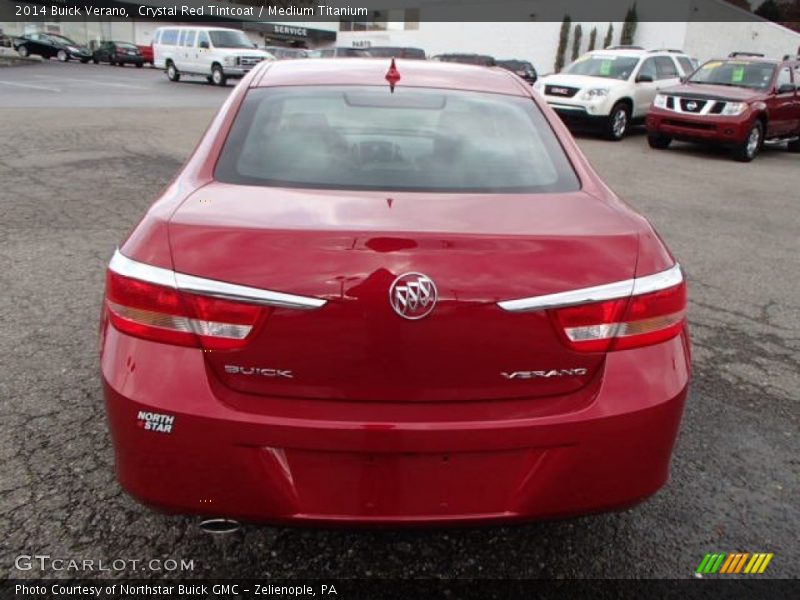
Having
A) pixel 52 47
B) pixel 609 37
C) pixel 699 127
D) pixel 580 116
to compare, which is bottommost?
pixel 52 47

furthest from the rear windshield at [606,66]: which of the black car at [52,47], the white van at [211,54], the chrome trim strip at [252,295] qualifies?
the black car at [52,47]

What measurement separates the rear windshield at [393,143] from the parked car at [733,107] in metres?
10.7

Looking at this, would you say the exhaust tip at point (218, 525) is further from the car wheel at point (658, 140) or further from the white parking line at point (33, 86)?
the white parking line at point (33, 86)

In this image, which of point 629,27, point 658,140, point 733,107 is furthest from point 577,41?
point 733,107

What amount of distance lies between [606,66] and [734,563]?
14.6 meters

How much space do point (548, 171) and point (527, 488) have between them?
1.19m

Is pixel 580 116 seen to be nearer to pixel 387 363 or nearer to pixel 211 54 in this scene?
pixel 387 363

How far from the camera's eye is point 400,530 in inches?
72.6

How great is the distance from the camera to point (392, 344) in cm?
175

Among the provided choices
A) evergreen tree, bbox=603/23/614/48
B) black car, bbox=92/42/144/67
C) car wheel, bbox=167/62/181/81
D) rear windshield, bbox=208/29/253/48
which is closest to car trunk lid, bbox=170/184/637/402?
rear windshield, bbox=208/29/253/48

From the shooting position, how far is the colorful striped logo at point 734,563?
91.2 inches

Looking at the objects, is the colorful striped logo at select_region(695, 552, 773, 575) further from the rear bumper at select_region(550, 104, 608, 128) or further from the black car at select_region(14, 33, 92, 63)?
the black car at select_region(14, 33, 92, 63)

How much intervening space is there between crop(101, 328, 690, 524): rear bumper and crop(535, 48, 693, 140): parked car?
13301 mm
